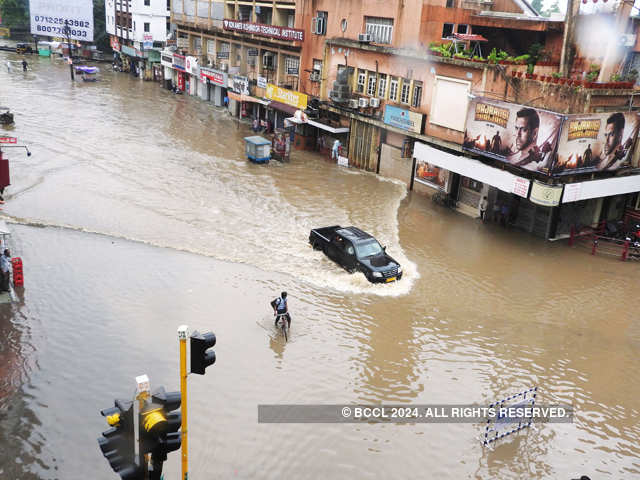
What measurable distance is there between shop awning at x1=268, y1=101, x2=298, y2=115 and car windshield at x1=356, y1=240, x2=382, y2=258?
2082cm

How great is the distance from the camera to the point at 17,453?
1095 cm

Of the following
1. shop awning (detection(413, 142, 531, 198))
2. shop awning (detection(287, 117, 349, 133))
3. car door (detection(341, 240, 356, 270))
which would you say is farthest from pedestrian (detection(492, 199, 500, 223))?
shop awning (detection(287, 117, 349, 133))

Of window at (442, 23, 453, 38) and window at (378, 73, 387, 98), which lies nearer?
window at (442, 23, 453, 38)

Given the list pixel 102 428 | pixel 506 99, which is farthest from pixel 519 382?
pixel 506 99

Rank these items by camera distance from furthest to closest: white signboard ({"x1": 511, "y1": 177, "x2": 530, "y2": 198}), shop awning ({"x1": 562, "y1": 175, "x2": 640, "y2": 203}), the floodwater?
white signboard ({"x1": 511, "y1": 177, "x2": 530, "y2": 198})
shop awning ({"x1": 562, "y1": 175, "x2": 640, "y2": 203})
the floodwater

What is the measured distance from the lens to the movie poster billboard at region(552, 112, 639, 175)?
71.7 ft

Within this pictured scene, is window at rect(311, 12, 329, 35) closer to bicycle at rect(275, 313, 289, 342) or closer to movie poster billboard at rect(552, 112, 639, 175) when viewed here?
movie poster billboard at rect(552, 112, 639, 175)

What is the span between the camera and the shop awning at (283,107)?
39156mm

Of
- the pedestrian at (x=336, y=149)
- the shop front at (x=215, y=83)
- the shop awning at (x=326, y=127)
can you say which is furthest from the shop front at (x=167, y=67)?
the pedestrian at (x=336, y=149)

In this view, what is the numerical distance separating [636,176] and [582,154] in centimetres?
366

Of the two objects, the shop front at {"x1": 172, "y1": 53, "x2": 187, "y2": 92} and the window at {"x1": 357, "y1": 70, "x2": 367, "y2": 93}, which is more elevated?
the window at {"x1": 357, "y1": 70, "x2": 367, "y2": 93}

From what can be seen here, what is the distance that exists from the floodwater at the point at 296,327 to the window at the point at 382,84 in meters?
5.65

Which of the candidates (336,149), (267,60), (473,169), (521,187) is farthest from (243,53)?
(521,187)

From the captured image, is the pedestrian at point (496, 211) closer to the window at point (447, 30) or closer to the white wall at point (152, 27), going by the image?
the window at point (447, 30)
